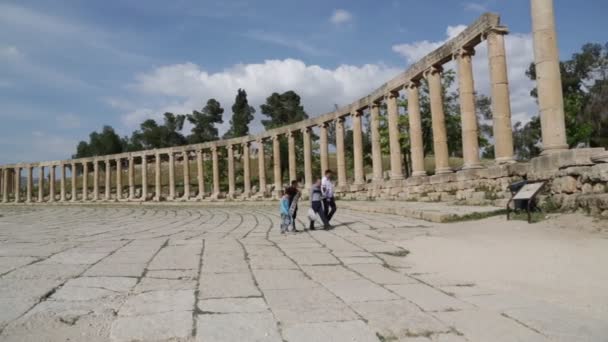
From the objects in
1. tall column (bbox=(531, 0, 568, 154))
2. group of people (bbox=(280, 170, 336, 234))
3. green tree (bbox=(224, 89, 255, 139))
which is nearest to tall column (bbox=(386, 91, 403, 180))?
tall column (bbox=(531, 0, 568, 154))

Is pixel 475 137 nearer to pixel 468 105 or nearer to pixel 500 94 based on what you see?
pixel 468 105

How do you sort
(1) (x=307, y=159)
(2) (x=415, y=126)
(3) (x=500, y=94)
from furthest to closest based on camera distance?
(1) (x=307, y=159), (2) (x=415, y=126), (3) (x=500, y=94)

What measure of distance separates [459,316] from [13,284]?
4362mm

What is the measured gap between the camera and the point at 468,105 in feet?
53.6

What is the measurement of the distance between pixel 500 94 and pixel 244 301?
43.6 ft

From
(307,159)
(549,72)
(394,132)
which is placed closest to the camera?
(549,72)

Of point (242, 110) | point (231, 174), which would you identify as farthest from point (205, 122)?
point (231, 174)

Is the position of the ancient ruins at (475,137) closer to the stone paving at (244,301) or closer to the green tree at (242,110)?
the stone paving at (244,301)

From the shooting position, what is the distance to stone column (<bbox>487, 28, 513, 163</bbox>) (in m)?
14.5

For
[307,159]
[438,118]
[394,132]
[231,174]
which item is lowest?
[231,174]

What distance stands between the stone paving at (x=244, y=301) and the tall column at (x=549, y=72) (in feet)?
24.5

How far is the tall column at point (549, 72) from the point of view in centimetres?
1176

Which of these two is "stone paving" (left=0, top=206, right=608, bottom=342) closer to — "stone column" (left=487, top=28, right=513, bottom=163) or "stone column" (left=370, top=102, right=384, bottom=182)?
"stone column" (left=487, top=28, right=513, bottom=163)

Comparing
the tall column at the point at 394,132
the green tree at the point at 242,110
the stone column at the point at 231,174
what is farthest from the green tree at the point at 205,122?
the tall column at the point at 394,132
